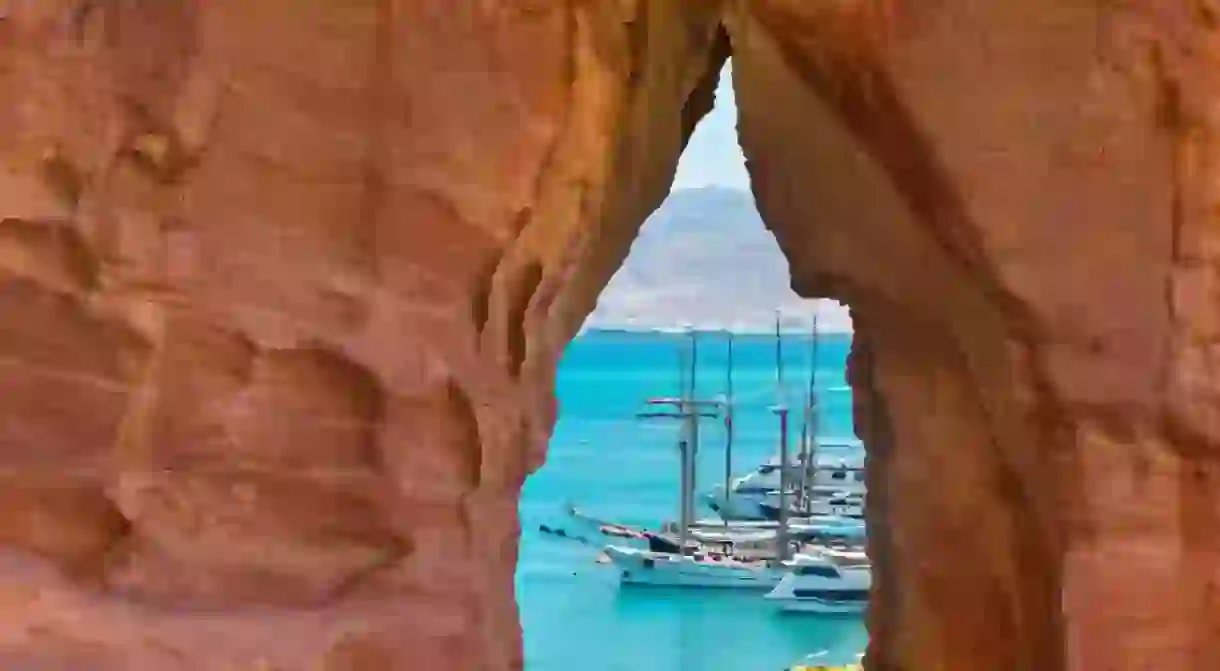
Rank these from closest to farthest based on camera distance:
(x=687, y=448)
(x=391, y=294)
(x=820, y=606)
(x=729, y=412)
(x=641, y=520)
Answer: (x=391, y=294) → (x=820, y=606) → (x=687, y=448) → (x=729, y=412) → (x=641, y=520)

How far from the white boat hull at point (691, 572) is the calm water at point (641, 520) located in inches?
2.8

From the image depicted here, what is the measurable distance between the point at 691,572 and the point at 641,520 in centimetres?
144

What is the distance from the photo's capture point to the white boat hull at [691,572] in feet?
26.4

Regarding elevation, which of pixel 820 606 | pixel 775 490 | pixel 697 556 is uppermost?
pixel 775 490

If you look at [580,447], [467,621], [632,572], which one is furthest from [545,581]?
[467,621]

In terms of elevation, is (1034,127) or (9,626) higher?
(1034,127)

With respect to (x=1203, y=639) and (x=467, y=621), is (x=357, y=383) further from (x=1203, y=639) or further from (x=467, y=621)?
(x=1203, y=639)

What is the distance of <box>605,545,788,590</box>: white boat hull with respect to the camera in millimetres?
8055

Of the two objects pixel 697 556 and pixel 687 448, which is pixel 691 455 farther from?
pixel 697 556

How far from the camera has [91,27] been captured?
2232 millimetres

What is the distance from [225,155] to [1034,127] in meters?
1.39

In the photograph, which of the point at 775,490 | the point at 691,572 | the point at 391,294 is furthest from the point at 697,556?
the point at 391,294

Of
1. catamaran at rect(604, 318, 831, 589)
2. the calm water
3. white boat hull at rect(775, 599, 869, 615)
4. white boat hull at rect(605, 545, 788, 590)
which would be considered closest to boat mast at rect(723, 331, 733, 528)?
catamaran at rect(604, 318, 831, 589)

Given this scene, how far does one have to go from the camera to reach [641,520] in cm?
954
